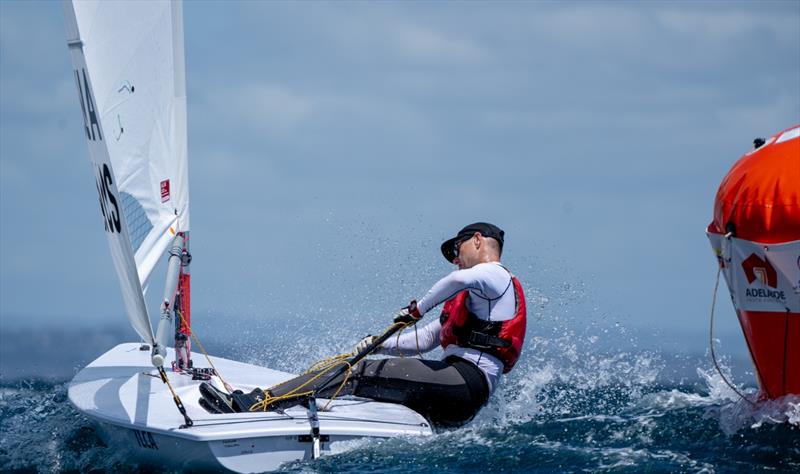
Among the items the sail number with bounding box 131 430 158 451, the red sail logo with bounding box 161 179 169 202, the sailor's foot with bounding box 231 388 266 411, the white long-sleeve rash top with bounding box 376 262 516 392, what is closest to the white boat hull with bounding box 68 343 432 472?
the sail number with bounding box 131 430 158 451

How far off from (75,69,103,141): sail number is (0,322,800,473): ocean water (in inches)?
77.0

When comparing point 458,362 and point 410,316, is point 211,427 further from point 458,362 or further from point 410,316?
point 458,362

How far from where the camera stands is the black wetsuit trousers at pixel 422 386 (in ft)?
19.4

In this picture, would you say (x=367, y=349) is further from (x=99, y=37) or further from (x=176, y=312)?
(x=99, y=37)

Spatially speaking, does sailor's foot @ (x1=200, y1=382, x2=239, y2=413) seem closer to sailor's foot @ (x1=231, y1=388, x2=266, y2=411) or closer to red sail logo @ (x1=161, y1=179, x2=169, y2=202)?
sailor's foot @ (x1=231, y1=388, x2=266, y2=411)

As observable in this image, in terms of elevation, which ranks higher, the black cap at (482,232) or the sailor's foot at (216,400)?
the black cap at (482,232)

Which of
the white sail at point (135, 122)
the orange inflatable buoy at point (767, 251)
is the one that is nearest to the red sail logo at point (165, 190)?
the white sail at point (135, 122)

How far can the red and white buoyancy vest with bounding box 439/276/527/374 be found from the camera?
5988 millimetres

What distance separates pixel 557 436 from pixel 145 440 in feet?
8.18

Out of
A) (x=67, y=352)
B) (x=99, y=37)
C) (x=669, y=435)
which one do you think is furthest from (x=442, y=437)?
(x=67, y=352)

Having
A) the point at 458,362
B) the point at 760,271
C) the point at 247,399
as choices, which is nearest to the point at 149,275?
the point at 247,399

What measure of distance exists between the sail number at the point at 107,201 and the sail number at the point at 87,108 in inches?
7.8

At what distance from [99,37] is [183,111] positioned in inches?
59.8

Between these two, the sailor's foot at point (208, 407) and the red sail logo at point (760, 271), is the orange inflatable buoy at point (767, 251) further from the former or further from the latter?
the sailor's foot at point (208, 407)
